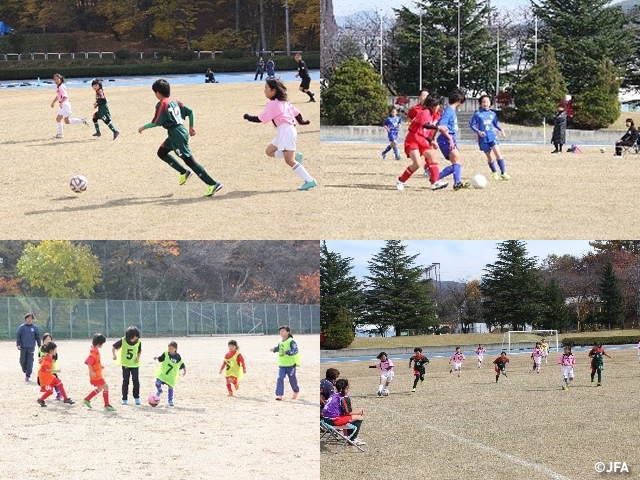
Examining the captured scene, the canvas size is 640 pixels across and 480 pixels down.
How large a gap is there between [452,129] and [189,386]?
533cm

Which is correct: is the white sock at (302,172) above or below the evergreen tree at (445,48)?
below

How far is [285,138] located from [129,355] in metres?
3.24

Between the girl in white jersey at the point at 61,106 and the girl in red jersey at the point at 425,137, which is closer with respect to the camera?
the girl in red jersey at the point at 425,137

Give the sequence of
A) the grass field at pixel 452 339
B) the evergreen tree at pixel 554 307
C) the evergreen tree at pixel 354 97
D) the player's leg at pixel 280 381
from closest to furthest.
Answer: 1. the player's leg at pixel 280 381
2. the grass field at pixel 452 339
3. the evergreen tree at pixel 554 307
4. the evergreen tree at pixel 354 97

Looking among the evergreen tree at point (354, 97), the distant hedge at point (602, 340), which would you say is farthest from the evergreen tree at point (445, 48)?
the distant hedge at point (602, 340)

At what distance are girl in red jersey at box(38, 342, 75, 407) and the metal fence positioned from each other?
62.1 feet

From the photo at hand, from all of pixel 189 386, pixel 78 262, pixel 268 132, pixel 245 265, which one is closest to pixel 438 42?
pixel 245 265

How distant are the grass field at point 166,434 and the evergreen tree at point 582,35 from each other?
93.4ft

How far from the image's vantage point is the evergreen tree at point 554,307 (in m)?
25.7

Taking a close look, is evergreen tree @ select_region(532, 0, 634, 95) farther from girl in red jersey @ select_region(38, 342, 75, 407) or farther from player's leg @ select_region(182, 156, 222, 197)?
girl in red jersey @ select_region(38, 342, 75, 407)

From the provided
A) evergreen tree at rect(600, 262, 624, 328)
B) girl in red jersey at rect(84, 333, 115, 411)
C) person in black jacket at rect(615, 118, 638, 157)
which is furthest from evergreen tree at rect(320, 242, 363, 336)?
evergreen tree at rect(600, 262, 624, 328)

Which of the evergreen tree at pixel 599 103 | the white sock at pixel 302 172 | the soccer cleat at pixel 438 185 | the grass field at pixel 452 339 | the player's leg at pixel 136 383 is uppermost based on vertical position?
the evergreen tree at pixel 599 103

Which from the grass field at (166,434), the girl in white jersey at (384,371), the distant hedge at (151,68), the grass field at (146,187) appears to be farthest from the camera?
the distant hedge at (151,68)

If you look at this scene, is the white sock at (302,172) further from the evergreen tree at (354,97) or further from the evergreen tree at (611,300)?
the evergreen tree at (354,97)
